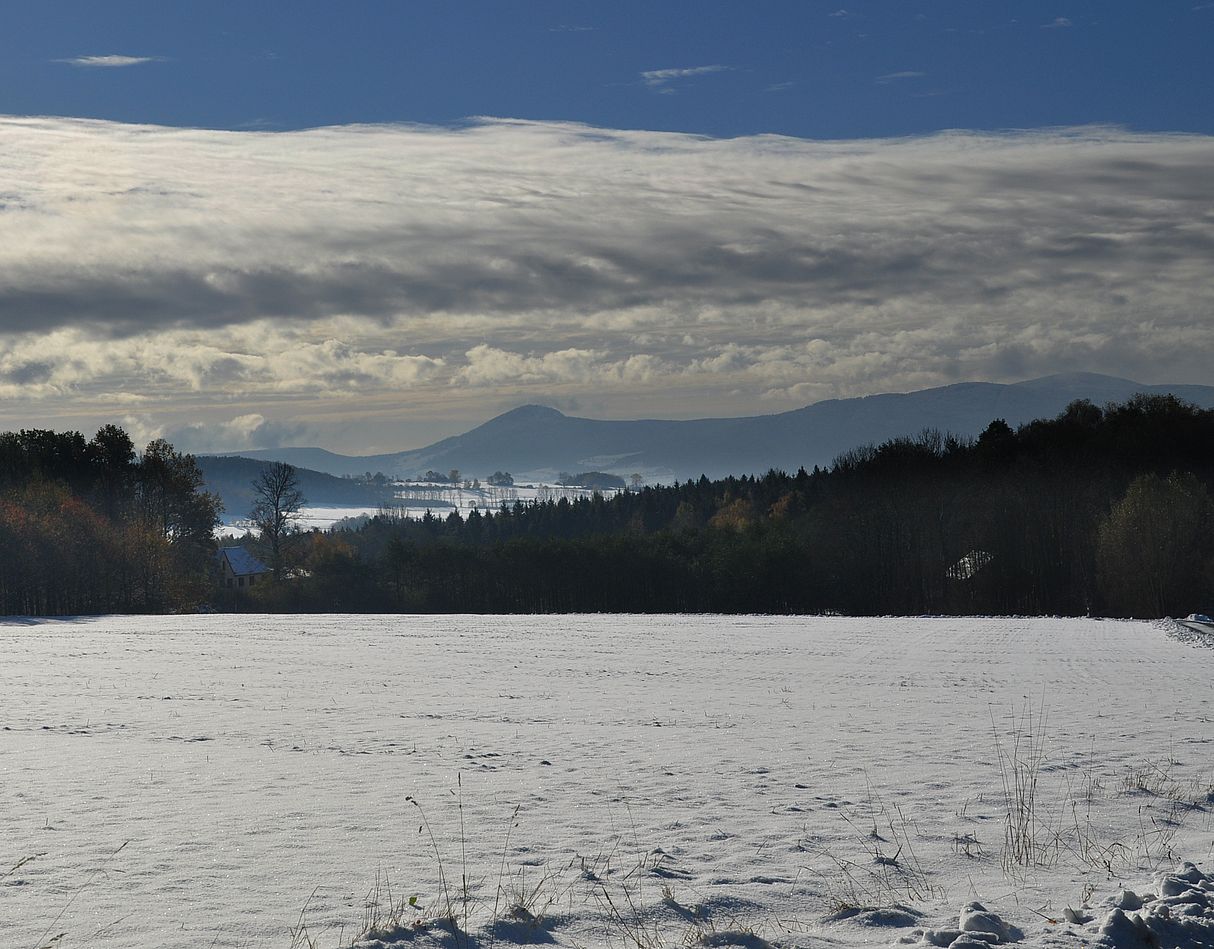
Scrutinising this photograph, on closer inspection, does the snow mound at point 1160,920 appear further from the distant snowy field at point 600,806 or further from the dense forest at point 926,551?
the dense forest at point 926,551

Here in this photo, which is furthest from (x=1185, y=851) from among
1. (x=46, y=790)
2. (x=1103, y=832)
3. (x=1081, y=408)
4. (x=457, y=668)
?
(x=1081, y=408)

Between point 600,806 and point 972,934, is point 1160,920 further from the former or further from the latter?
point 600,806

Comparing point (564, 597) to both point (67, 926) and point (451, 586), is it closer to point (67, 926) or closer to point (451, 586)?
point (451, 586)

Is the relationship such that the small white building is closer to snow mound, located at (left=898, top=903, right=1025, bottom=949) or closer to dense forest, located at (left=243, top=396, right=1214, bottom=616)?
dense forest, located at (left=243, top=396, right=1214, bottom=616)

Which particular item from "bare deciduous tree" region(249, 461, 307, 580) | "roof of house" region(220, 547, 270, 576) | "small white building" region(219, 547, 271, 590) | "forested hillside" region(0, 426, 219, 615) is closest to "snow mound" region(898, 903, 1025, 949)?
"forested hillside" region(0, 426, 219, 615)

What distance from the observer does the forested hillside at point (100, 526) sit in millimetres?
77938

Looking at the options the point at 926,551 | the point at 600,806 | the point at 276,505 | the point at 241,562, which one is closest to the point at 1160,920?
the point at 600,806

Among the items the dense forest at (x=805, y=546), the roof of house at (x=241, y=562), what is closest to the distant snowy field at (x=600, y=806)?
the dense forest at (x=805, y=546)

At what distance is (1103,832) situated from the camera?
11570 millimetres

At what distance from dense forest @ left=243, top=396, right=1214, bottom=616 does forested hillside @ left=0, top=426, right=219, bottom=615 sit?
1161cm

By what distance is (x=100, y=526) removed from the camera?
8394cm

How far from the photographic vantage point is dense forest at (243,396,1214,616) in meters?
73.9

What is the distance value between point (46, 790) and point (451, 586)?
9289 centimetres

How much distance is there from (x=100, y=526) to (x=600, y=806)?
3182 inches
